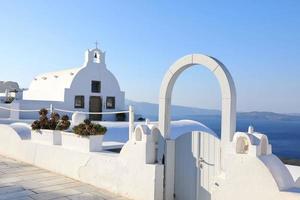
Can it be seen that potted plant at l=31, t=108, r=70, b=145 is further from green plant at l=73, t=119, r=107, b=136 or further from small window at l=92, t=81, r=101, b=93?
small window at l=92, t=81, r=101, b=93

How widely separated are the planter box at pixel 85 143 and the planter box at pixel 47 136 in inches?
33.0

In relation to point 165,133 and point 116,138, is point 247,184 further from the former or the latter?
point 116,138

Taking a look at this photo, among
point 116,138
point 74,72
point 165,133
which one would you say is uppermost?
point 74,72

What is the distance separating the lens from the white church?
2320 centimetres

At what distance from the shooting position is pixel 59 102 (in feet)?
73.2

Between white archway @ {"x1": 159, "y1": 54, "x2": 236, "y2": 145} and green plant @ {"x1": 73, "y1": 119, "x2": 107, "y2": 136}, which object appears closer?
white archway @ {"x1": 159, "y1": 54, "x2": 236, "y2": 145}

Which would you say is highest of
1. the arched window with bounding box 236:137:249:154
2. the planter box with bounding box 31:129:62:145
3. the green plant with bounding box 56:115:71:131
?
the arched window with bounding box 236:137:249:154

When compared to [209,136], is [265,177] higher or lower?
lower

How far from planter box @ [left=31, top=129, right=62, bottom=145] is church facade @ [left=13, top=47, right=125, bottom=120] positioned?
1219 centimetres

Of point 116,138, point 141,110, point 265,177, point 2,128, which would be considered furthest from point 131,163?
point 141,110

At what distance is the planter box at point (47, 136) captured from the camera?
9203mm

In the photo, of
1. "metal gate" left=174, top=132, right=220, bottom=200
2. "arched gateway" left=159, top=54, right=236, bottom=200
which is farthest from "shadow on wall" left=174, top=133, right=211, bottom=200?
"arched gateway" left=159, top=54, right=236, bottom=200

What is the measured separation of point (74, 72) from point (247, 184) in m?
21.2

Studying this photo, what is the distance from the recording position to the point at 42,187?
6945 millimetres
